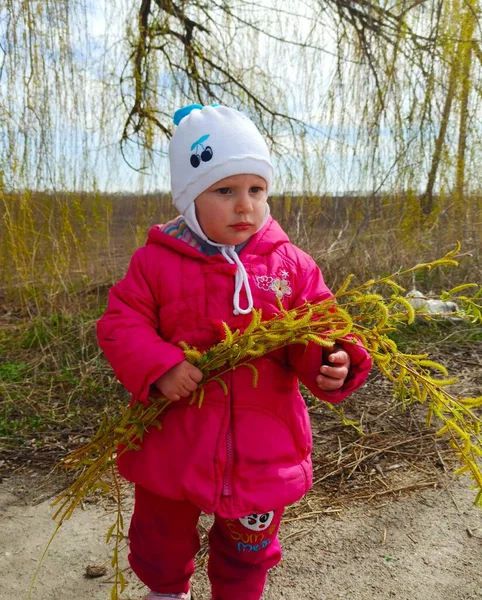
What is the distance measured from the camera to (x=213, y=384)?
4.79ft

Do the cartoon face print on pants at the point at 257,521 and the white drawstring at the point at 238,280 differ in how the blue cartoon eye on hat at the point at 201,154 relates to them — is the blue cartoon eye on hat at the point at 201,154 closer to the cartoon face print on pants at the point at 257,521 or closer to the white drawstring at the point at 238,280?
the white drawstring at the point at 238,280

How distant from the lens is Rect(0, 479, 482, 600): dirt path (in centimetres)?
184

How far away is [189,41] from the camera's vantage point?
15.0 ft

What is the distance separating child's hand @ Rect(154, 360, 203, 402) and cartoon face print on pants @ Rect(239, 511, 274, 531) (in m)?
0.40

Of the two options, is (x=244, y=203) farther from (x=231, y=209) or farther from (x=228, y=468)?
(x=228, y=468)

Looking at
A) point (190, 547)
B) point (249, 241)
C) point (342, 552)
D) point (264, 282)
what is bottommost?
point (342, 552)

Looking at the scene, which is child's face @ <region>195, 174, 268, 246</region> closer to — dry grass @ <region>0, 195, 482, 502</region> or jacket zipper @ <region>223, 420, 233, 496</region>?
jacket zipper @ <region>223, 420, 233, 496</region>

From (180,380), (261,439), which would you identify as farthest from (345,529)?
(180,380)

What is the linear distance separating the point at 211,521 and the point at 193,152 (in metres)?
→ 1.42

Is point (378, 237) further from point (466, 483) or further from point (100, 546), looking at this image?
point (100, 546)

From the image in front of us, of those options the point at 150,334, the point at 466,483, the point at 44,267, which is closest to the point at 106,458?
the point at 150,334

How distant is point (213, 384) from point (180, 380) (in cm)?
11

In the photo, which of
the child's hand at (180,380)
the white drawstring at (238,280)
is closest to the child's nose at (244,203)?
the white drawstring at (238,280)

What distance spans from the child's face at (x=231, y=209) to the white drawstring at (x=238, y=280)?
24 millimetres
